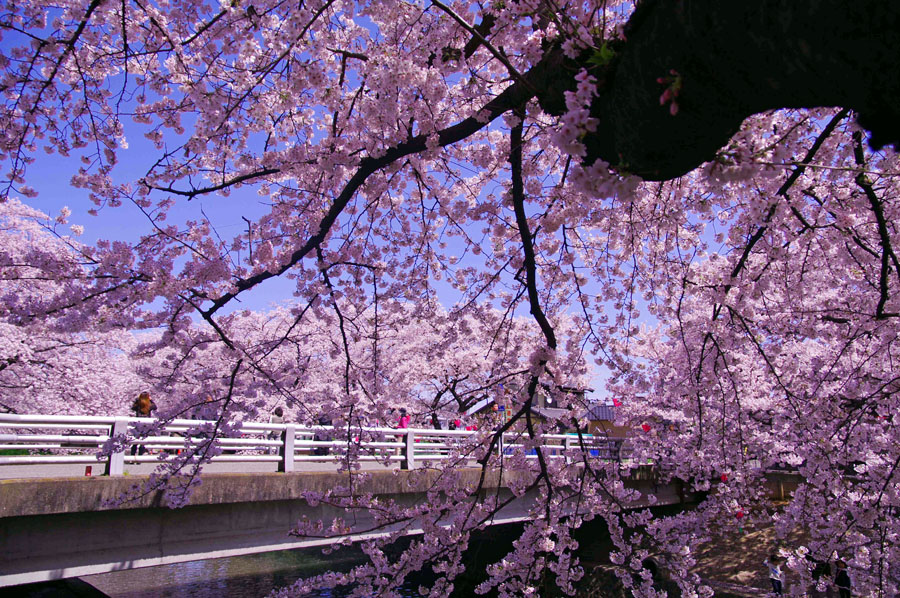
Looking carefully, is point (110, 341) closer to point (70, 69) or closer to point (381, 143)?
point (70, 69)

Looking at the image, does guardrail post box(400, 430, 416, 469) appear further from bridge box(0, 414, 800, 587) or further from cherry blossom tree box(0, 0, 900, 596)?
cherry blossom tree box(0, 0, 900, 596)

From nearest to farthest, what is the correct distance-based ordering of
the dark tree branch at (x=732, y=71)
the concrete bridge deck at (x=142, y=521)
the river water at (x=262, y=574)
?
the dark tree branch at (x=732, y=71) < the concrete bridge deck at (x=142, y=521) < the river water at (x=262, y=574)

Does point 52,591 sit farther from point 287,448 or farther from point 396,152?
point 396,152

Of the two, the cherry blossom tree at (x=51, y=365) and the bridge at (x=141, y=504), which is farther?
the cherry blossom tree at (x=51, y=365)

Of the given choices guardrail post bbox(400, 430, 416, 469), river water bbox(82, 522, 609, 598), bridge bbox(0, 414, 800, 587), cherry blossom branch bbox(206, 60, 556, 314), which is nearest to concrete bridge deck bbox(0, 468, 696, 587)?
bridge bbox(0, 414, 800, 587)

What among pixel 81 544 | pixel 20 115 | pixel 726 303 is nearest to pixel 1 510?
pixel 81 544

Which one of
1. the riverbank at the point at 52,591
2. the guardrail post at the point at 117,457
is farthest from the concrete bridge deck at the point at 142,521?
the riverbank at the point at 52,591

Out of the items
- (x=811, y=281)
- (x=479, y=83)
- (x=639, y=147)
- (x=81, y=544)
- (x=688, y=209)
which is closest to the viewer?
(x=639, y=147)

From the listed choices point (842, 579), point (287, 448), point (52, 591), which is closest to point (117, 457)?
point (287, 448)

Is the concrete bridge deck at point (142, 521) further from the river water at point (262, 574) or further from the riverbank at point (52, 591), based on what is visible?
the river water at point (262, 574)

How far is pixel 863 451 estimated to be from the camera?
27.8 ft

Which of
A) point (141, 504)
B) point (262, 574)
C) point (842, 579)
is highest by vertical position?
point (141, 504)

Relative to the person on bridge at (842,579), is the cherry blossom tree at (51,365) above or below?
above

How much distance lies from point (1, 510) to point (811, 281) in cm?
975
